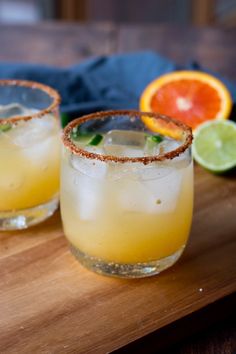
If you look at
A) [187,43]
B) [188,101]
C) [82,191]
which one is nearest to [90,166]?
[82,191]

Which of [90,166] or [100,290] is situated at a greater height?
[90,166]

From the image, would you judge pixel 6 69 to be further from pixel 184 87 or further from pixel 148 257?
pixel 148 257

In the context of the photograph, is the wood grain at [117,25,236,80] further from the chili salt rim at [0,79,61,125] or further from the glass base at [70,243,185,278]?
the glass base at [70,243,185,278]

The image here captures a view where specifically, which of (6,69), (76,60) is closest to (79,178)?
(6,69)

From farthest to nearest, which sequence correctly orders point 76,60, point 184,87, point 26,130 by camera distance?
point 76,60, point 184,87, point 26,130

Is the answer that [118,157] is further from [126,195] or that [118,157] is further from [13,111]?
[13,111]

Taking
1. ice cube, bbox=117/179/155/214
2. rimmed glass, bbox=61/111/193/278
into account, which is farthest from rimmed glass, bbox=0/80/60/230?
ice cube, bbox=117/179/155/214
